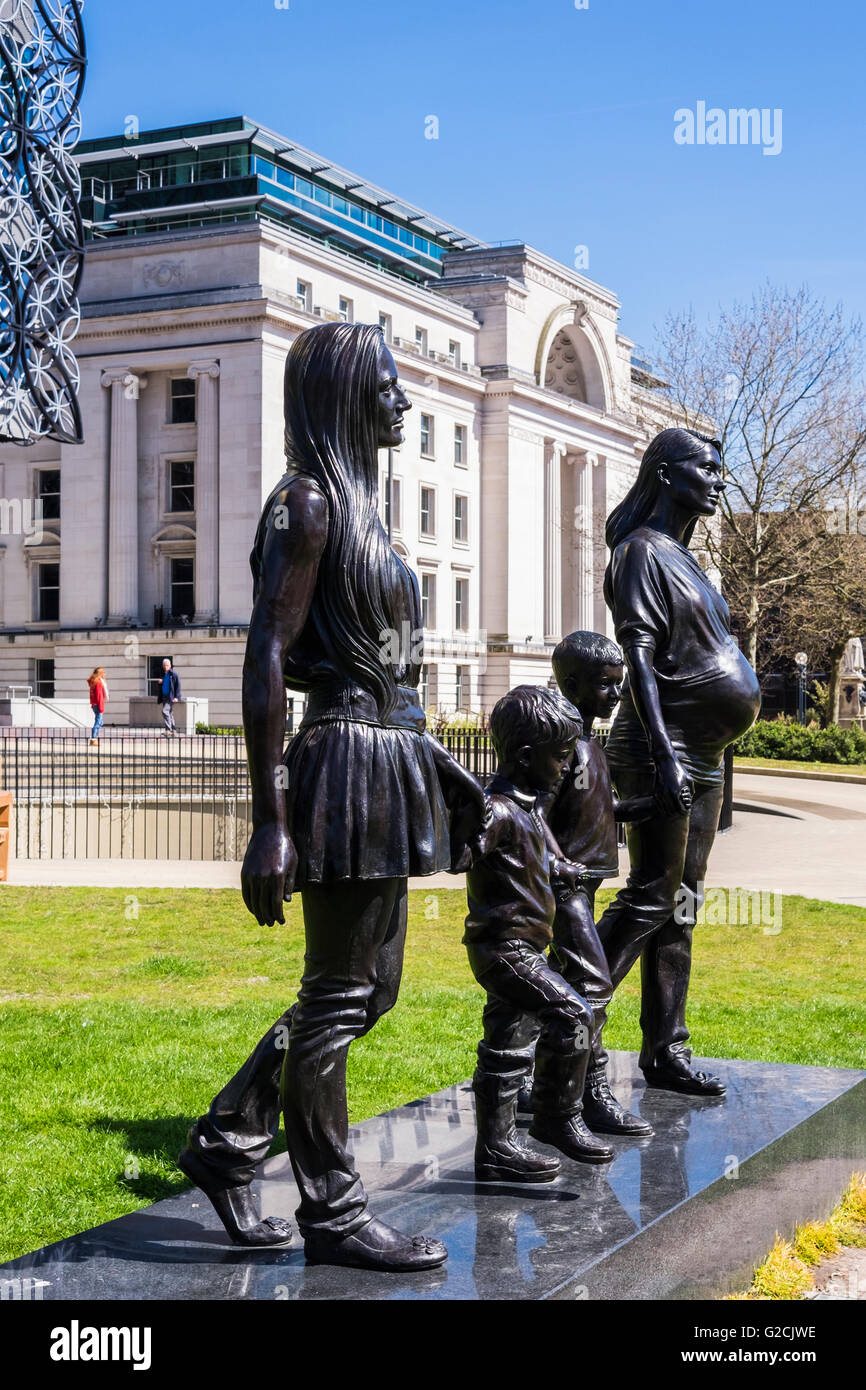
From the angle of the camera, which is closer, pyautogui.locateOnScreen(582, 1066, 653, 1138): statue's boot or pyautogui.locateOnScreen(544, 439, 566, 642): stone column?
pyautogui.locateOnScreen(582, 1066, 653, 1138): statue's boot

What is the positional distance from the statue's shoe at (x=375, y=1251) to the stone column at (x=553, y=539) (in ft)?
209

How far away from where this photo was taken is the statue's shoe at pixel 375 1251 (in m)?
3.83

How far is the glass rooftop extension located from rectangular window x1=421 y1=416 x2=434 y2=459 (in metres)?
8.55

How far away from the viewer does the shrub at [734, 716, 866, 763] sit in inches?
1491

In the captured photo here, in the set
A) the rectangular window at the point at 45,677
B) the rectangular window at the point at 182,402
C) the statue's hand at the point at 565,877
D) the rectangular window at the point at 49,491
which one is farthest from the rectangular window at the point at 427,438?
the statue's hand at the point at 565,877

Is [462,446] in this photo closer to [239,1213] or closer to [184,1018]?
[184,1018]

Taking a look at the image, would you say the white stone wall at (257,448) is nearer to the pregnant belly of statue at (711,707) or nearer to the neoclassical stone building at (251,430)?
the neoclassical stone building at (251,430)

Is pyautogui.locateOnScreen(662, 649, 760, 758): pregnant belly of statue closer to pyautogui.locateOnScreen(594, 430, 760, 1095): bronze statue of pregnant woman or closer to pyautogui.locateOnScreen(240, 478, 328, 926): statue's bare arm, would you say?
pyautogui.locateOnScreen(594, 430, 760, 1095): bronze statue of pregnant woman

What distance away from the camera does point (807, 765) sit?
1457 inches

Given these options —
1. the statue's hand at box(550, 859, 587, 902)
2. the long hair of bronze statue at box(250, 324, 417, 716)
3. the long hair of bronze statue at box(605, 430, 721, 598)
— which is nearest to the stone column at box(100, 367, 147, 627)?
the long hair of bronze statue at box(605, 430, 721, 598)

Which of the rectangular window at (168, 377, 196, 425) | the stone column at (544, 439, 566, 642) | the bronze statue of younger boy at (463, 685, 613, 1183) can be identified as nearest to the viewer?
the bronze statue of younger boy at (463, 685, 613, 1183)

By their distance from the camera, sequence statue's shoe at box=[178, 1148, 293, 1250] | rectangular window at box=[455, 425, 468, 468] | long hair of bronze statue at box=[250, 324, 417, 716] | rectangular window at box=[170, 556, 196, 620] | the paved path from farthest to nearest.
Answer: rectangular window at box=[455, 425, 468, 468]
rectangular window at box=[170, 556, 196, 620]
the paved path
statue's shoe at box=[178, 1148, 293, 1250]
long hair of bronze statue at box=[250, 324, 417, 716]

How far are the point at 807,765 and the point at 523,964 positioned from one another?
1330 inches

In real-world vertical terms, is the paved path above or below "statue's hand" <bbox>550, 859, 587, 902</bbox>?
below
